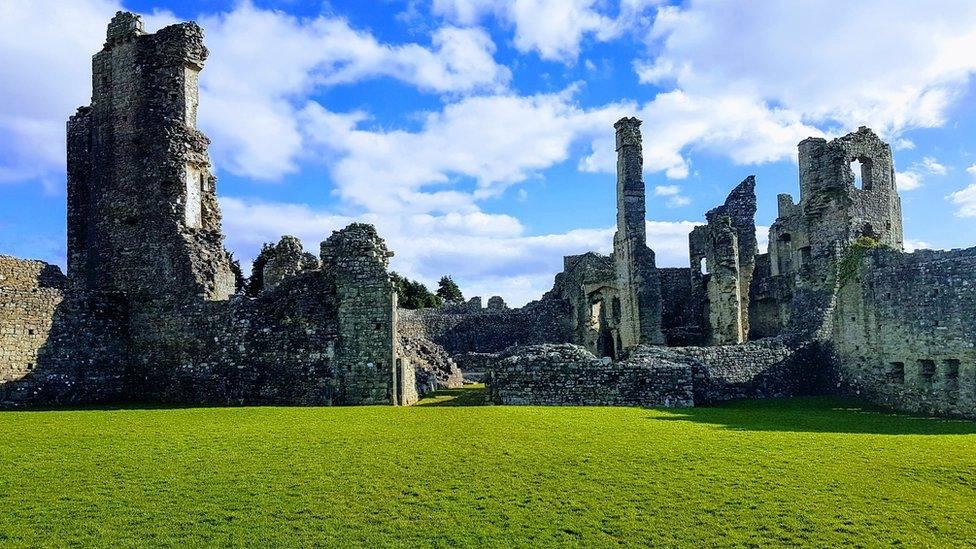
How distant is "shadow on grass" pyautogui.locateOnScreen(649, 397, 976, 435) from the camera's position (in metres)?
13.8

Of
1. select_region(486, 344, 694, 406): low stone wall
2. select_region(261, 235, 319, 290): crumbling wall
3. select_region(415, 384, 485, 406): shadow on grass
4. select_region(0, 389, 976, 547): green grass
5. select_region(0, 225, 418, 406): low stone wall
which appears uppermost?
select_region(261, 235, 319, 290): crumbling wall

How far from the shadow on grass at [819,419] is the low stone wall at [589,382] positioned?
3.39 ft

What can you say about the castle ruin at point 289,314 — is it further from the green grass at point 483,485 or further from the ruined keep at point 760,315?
the green grass at point 483,485

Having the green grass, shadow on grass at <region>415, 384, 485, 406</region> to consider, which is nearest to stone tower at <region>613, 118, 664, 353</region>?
shadow on grass at <region>415, 384, 485, 406</region>

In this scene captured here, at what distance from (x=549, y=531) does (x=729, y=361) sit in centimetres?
1529

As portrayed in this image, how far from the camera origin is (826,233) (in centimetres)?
2805

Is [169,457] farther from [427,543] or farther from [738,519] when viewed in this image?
[738,519]

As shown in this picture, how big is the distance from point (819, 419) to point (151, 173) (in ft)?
62.0

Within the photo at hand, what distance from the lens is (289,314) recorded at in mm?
19422

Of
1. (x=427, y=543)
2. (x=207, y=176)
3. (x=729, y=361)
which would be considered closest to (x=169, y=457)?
(x=427, y=543)

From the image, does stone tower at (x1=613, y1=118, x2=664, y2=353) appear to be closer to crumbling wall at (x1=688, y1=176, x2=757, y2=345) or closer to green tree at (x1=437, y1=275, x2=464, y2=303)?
crumbling wall at (x1=688, y1=176, x2=757, y2=345)

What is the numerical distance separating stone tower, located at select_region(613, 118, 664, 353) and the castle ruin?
8893 millimetres

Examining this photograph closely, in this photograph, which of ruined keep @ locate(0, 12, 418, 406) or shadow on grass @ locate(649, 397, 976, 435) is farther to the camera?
ruined keep @ locate(0, 12, 418, 406)

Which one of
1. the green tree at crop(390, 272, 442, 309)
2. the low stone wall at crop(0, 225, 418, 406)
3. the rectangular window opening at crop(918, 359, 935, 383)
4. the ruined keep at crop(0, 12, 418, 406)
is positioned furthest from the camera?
the green tree at crop(390, 272, 442, 309)
